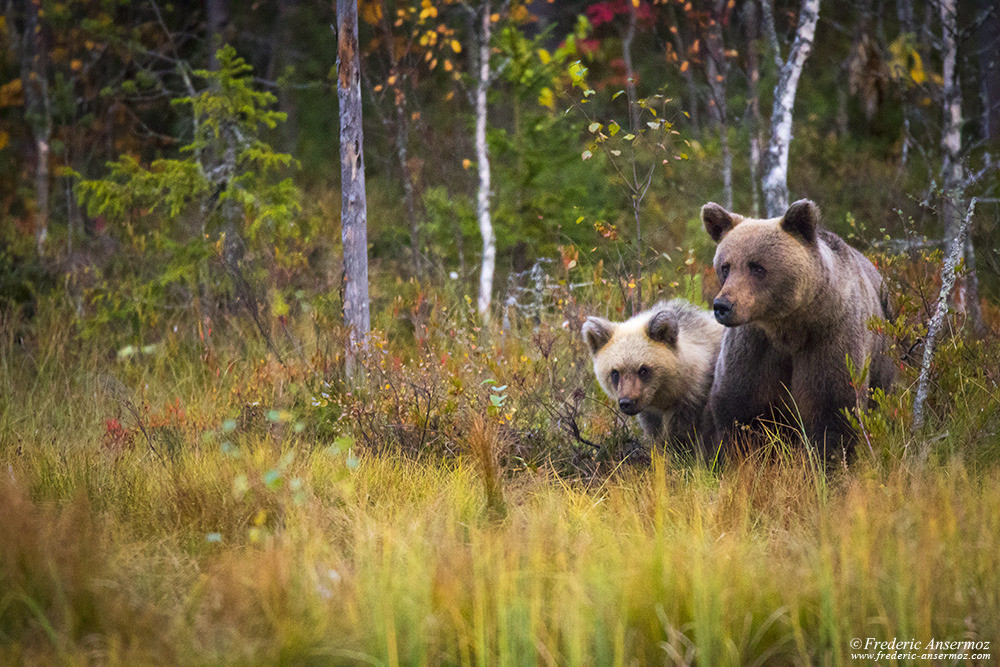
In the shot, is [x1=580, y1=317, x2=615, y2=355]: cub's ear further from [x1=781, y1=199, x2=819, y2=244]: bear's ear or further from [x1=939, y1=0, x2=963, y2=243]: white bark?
[x1=939, y1=0, x2=963, y2=243]: white bark

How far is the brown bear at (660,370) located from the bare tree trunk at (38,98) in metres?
9.14

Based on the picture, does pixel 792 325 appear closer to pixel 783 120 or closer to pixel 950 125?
pixel 783 120

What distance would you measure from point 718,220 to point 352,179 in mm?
2705

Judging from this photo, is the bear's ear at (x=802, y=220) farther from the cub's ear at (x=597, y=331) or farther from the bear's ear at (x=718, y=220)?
the cub's ear at (x=597, y=331)

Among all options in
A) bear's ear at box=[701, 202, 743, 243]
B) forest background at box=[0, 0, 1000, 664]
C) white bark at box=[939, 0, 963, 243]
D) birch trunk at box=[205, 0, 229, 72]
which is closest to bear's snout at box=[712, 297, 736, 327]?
bear's ear at box=[701, 202, 743, 243]

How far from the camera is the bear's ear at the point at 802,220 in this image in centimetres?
384

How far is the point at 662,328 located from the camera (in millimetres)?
4777

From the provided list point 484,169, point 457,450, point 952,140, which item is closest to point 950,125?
point 952,140

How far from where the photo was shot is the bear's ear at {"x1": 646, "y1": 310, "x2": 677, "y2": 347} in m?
4.74

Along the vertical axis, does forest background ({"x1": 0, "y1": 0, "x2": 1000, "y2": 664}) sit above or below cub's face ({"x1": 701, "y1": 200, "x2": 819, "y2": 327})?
below

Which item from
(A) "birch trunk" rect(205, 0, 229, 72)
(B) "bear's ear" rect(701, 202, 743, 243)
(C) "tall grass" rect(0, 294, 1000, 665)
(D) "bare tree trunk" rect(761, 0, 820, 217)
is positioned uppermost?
(A) "birch trunk" rect(205, 0, 229, 72)

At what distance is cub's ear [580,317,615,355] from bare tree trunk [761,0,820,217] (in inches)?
84.4

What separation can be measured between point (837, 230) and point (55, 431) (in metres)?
8.51

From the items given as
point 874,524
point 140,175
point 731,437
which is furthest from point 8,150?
point 874,524
